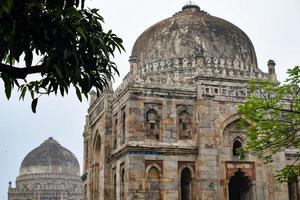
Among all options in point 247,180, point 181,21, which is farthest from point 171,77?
point 247,180

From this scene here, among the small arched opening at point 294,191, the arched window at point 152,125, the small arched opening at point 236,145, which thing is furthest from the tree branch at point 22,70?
the small arched opening at point 294,191

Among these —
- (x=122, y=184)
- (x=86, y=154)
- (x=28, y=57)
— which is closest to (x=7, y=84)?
(x=28, y=57)

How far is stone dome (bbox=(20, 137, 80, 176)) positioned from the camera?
5072 cm

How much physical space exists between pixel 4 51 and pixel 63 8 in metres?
0.68

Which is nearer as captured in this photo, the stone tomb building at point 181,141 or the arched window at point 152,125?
the stone tomb building at point 181,141

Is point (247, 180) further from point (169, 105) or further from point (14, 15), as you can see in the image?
point (14, 15)

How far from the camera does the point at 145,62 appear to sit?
2455cm

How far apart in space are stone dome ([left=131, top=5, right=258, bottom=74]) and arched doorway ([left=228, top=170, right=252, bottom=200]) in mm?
5363

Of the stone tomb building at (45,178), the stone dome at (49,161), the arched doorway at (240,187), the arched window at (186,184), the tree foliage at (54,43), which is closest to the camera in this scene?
the tree foliage at (54,43)

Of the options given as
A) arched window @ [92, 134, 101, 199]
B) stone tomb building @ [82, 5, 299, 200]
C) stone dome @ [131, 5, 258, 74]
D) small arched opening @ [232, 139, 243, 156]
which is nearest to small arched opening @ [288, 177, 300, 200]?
stone tomb building @ [82, 5, 299, 200]

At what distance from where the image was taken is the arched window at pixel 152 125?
1955 centimetres

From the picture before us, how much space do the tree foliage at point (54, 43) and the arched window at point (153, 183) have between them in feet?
45.9

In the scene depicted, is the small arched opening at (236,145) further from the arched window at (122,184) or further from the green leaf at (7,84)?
the green leaf at (7,84)

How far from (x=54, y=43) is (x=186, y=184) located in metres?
15.7
